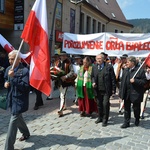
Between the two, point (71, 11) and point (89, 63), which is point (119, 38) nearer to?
point (89, 63)

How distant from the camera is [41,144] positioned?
459cm

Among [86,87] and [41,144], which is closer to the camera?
[41,144]

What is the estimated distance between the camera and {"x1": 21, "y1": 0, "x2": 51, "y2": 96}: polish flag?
4.23 metres

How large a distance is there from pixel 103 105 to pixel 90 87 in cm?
73

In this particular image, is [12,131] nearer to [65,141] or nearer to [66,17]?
[65,141]

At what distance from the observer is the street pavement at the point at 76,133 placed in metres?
4.60

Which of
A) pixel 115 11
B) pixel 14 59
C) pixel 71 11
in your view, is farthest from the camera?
pixel 115 11

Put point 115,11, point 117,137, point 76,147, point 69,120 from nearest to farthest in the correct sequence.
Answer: point 76,147
point 117,137
point 69,120
point 115,11

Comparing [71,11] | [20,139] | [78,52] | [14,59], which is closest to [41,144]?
[20,139]

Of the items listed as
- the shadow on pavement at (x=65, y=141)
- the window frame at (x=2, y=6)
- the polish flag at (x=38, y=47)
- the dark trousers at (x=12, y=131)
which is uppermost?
the window frame at (x=2, y=6)

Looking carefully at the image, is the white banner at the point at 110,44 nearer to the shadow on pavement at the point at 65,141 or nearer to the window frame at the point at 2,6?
the shadow on pavement at the point at 65,141

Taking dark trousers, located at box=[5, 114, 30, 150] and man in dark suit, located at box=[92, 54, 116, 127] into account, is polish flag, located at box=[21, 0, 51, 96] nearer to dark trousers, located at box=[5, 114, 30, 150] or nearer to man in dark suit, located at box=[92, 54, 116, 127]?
A: dark trousers, located at box=[5, 114, 30, 150]

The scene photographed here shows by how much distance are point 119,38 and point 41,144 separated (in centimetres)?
484

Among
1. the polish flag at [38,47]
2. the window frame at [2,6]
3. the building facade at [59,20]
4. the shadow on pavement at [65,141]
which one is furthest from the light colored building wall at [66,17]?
the polish flag at [38,47]
